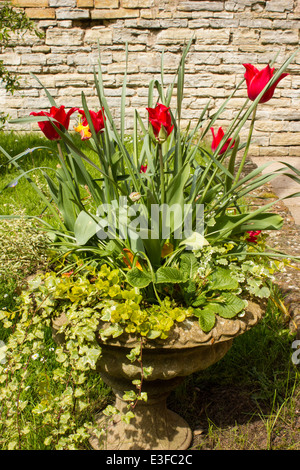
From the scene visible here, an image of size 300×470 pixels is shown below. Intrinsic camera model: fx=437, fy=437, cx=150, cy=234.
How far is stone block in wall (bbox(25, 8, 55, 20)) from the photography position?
5211 millimetres

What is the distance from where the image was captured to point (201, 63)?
18.0ft

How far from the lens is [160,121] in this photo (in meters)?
1.25

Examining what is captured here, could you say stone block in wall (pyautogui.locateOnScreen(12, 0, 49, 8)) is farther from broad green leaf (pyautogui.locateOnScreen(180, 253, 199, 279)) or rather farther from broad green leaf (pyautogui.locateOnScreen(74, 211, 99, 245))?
broad green leaf (pyautogui.locateOnScreen(180, 253, 199, 279))

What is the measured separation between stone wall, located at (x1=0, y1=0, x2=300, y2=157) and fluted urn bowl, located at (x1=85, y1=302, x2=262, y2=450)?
13.8ft

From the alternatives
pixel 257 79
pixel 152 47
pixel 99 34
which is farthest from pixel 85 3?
pixel 257 79

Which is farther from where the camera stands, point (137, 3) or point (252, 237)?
point (137, 3)

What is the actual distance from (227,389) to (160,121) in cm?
124

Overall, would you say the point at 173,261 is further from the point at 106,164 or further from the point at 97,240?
the point at 106,164

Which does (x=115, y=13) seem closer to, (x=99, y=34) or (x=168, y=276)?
(x=99, y=34)

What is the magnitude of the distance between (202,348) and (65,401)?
45 centimetres

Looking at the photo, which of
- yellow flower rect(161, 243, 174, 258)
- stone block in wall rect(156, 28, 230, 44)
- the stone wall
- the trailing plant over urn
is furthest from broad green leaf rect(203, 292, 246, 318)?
stone block in wall rect(156, 28, 230, 44)

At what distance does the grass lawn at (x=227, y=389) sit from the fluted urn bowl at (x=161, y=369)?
118mm

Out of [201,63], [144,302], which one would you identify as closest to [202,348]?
→ [144,302]

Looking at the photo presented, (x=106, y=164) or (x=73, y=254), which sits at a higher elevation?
(x=106, y=164)
